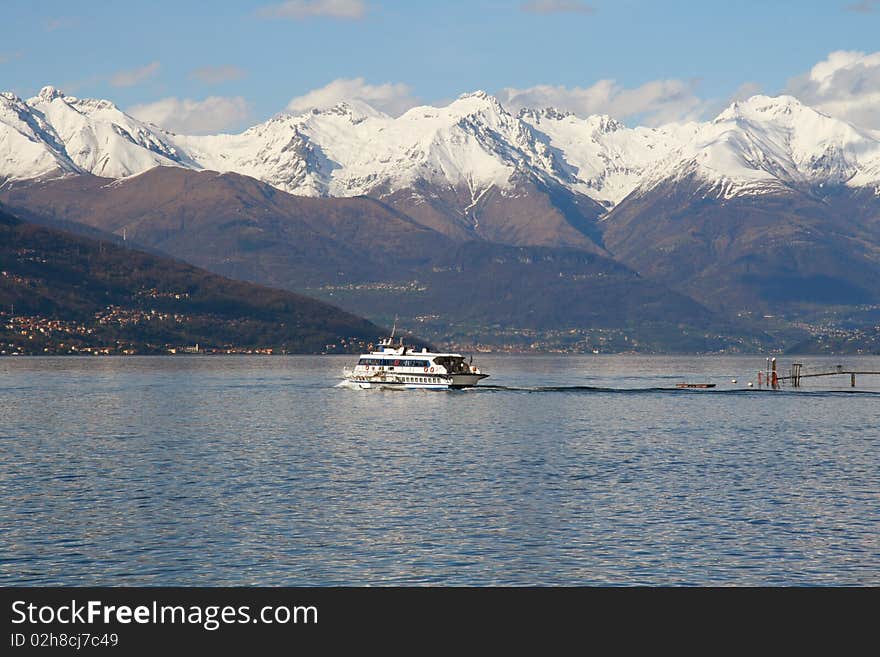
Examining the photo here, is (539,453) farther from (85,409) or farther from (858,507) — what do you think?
(85,409)

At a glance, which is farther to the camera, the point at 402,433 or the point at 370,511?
the point at 402,433

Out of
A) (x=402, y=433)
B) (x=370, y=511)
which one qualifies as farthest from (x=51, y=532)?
(x=402, y=433)

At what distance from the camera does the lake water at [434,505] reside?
6825cm

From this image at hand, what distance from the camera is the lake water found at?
68.2 metres

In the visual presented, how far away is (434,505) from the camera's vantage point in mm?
89625
